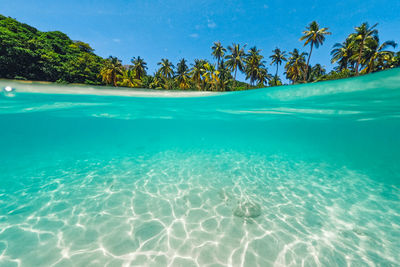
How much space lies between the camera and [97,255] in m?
3.52

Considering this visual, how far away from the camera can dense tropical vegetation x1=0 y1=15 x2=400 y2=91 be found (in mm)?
20875

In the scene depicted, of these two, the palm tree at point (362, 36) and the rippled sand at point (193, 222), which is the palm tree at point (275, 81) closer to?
the palm tree at point (362, 36)

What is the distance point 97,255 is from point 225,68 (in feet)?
121

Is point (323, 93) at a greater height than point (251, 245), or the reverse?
point (323, 93)

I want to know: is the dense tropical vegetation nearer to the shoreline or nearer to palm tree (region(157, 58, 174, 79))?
palm tree (region(157, 58, 174, 79))

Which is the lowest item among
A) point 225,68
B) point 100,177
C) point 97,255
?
point 100,177

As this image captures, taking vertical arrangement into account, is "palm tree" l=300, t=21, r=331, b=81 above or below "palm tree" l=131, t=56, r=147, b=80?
above

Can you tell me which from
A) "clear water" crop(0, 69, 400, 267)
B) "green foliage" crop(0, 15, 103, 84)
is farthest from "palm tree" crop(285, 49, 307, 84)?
"green foliage" crop(0, 15, 103, 84)

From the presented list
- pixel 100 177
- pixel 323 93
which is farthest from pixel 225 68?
pixel 100 177

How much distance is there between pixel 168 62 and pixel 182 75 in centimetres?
518

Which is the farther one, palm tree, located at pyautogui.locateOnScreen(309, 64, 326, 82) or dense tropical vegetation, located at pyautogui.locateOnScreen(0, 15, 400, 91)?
palm tree, located at pyautogui.locateOnScreen(309, 64, 326, 82)

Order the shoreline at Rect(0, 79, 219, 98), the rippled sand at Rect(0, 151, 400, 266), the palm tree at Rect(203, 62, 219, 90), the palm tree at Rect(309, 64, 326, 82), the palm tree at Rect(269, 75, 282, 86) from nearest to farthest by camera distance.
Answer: the rippled sand at Rect(0, 151, 400, 266)
the shoreline at Rect(0, 79, 219, 98)
the palm tree at Rect(203, 62, 219, 90)
the palm tree at Rect(269, 75, 282, 86)
the palm tree at Rect(309, 64, 326, 82)

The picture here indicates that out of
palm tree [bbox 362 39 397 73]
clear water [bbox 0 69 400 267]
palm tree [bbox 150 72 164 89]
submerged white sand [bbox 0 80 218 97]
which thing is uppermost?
palm tree [bbox 362 39 397 73]

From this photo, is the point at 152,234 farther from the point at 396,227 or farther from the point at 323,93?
the point at 323,93
